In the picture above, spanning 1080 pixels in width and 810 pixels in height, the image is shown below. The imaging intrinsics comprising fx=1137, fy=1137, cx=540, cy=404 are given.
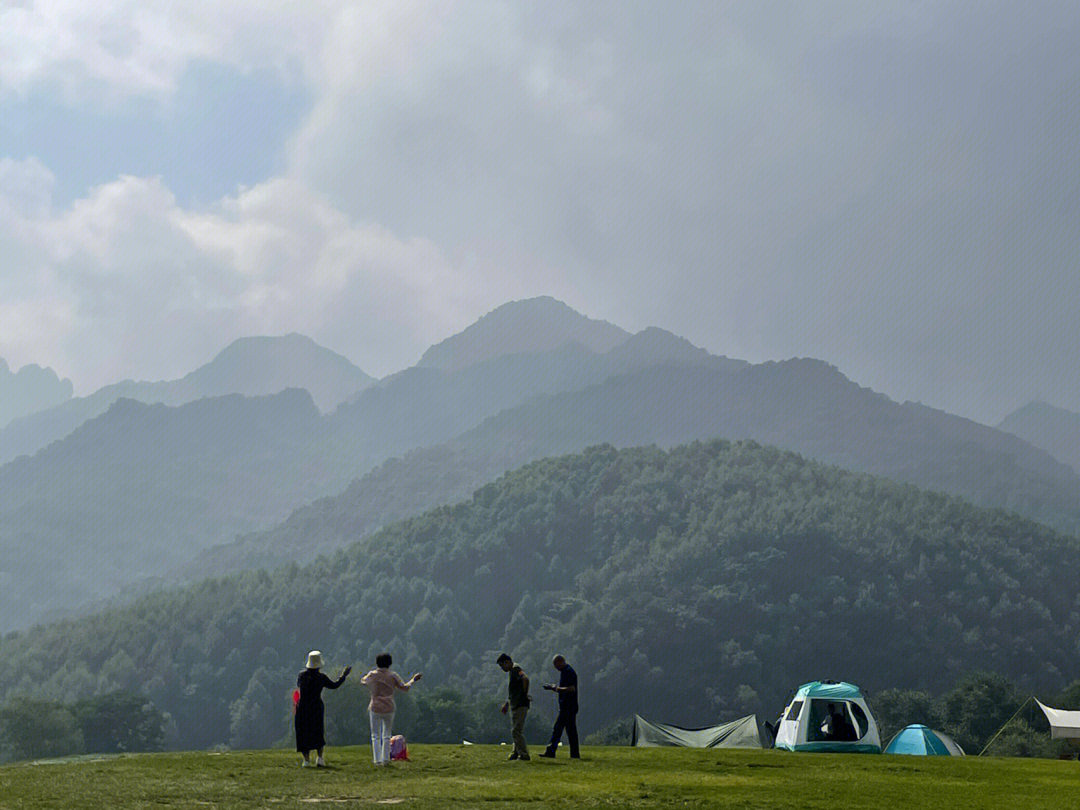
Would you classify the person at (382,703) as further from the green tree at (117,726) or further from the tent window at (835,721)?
the green tree at (117,726)

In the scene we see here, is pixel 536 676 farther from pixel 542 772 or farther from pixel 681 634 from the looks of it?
pixel 542 772

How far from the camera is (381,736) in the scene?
2252 cm

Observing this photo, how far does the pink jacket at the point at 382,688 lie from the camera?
22203mm

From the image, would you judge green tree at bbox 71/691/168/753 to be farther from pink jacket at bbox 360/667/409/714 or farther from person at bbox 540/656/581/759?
pink jacket at bbox 360/667/409/714

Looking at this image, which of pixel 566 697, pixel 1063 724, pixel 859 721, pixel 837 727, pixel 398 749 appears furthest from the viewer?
pixel 1063 724

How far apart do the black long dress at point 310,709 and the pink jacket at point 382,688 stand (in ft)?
2.35

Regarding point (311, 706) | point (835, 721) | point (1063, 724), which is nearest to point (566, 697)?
point (311, 706)

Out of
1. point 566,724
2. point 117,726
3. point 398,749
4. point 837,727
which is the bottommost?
point 117,726

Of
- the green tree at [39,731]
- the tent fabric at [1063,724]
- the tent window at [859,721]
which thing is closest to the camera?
the tent window at [859,721]

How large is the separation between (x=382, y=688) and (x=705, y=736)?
20958 mm

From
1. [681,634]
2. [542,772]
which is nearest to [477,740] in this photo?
[681,634]

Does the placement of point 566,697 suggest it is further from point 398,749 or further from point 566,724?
point 398,749

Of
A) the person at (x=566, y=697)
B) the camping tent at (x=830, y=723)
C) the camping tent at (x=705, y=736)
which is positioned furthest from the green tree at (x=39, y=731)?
the person at (x=566, y=697)

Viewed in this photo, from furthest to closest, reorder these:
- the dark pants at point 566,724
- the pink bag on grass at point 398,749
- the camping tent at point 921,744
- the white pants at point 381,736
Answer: the camping tent at point 921,744, the pink bag on grass at point 398,749, the dark pants at point 566,724, the white pants at point 381,736
